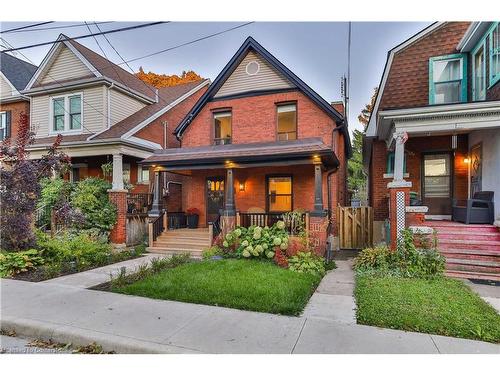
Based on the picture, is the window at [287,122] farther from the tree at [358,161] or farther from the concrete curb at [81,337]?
the tree at [358,161]

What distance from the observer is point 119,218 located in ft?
35.9

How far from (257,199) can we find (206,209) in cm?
241

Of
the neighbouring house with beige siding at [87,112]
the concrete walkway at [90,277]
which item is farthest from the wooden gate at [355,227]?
the neighbouring house with beige siding at [87,112]

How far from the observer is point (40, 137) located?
13789 mm

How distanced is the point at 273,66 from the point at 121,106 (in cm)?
734

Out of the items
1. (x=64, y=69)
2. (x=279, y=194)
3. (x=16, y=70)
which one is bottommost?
(x=279, y=194)

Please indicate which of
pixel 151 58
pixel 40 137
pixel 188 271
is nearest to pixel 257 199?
pixel 188 271

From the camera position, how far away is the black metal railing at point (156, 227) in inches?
419

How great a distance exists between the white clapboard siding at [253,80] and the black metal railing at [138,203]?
538 cm

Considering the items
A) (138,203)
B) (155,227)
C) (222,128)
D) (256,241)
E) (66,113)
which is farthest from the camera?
(66,113)

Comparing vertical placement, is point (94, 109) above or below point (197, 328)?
above

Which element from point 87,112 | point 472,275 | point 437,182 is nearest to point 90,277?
point 472,275

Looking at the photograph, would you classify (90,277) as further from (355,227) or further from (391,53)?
(391,53)

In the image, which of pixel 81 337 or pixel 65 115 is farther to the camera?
pixel 65 115
